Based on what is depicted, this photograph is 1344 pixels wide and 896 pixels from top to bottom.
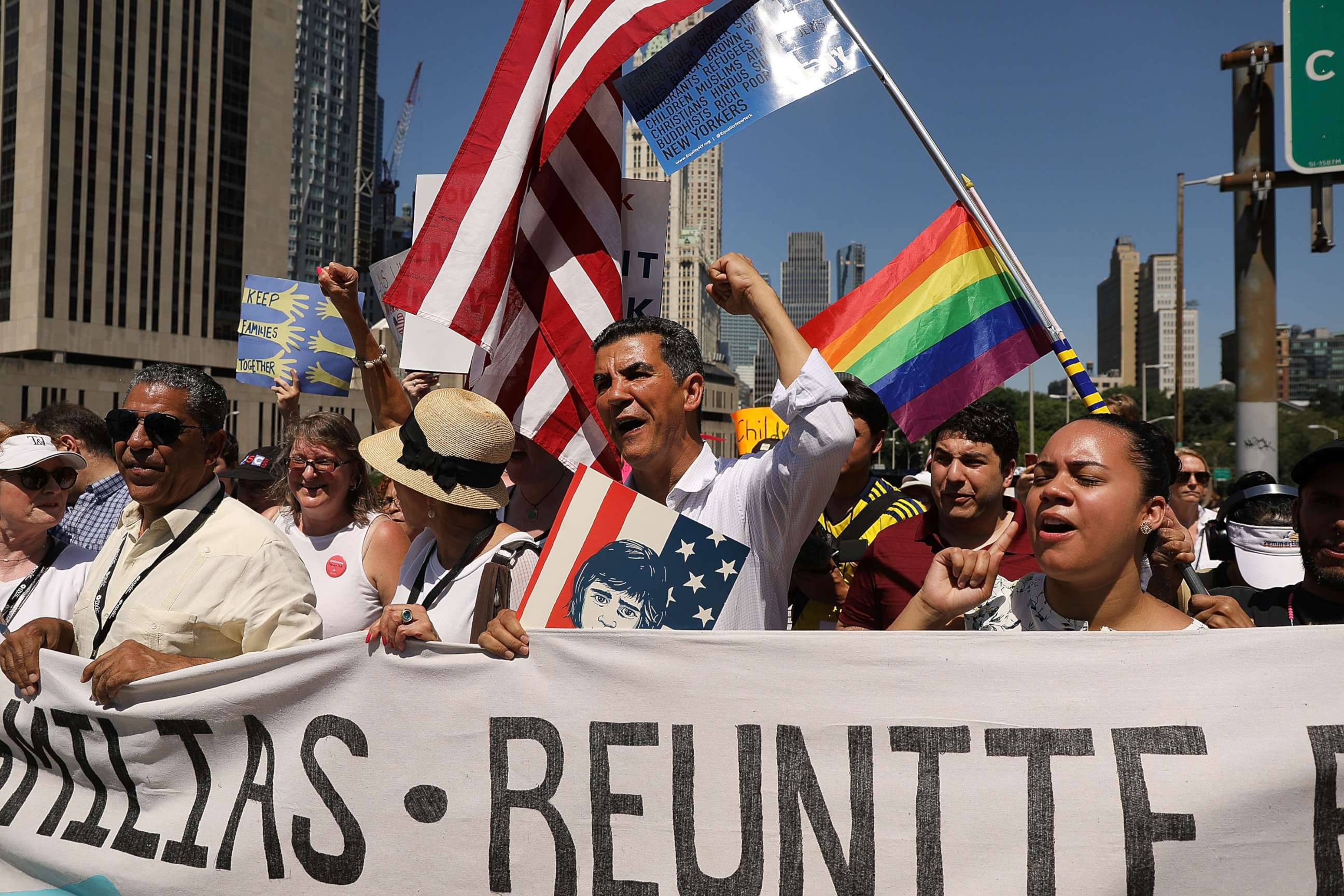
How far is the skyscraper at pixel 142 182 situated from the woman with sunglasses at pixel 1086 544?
2660 inches

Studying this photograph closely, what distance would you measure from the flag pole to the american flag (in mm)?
1576

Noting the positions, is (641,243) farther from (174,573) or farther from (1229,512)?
(1229,512)

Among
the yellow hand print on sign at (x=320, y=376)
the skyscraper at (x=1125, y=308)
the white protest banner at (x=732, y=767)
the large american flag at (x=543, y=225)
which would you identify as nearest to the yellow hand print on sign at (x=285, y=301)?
the yellow hand print on sign at (x=320, y=376)

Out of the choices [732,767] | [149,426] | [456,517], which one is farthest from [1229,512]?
[149,426]

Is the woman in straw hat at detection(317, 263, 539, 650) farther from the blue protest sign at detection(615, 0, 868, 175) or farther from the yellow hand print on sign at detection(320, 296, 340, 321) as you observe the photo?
the yellow hand print on sign at detection(320, 296, 340, 321)

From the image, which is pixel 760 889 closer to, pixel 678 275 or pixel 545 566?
pixel 545 566

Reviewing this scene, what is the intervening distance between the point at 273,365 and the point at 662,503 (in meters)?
4.40

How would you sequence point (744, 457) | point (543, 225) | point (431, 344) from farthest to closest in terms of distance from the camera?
1. point (431, 344)
2. point (543, 225)
3. point (744, 457)

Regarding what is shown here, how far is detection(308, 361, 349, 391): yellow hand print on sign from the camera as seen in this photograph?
6.86m

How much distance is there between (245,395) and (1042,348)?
243ft

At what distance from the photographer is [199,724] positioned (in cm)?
297

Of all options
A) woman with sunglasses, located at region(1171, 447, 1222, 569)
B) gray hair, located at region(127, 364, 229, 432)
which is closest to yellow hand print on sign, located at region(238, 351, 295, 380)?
gray hair, located at region(127, 364, 229, 432)

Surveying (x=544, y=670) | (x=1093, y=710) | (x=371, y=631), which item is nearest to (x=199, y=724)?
(x=371, y=631)

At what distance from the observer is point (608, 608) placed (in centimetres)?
289
